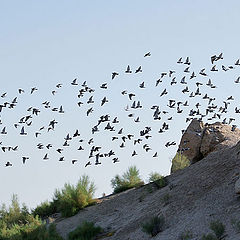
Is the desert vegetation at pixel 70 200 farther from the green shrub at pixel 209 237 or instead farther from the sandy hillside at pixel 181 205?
the green shrub at pixel 209 237

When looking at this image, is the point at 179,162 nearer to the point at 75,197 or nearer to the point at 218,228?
the point at 75,197

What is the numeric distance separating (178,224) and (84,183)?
1328 cm

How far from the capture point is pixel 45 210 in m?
41.8

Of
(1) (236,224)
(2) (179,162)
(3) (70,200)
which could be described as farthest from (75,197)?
(1) (236,224)

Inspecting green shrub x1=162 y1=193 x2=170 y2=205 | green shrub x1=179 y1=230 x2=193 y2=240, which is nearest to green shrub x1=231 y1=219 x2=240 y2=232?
green shrub x1=179 y1=230 x2=193 y2=240

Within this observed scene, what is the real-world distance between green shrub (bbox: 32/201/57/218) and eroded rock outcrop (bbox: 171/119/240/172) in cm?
838

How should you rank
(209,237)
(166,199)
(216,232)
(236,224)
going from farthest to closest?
1. (166,199)
2. (236,224)
3. (216,232)
4. (209,237)

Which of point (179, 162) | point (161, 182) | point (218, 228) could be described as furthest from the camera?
point (179, 162)

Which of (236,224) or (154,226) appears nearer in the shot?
(236,224)

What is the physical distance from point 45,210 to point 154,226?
580 inches

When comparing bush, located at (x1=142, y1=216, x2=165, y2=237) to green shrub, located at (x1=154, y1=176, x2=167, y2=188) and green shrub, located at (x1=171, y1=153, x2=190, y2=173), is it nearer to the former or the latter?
green shrub, located at (x1=154, y1=176, x2=167, y2=188)

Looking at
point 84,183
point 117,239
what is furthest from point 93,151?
point 117,239

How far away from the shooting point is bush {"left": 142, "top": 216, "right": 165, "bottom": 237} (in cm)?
2841

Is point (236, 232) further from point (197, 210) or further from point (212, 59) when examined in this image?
point (212, 59)
